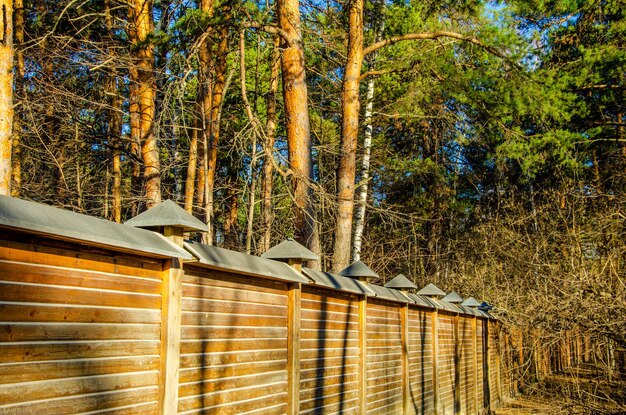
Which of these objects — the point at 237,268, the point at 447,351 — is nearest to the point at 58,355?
the point at 237,268

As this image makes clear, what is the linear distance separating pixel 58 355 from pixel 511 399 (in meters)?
16.5

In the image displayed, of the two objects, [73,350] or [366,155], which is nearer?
[73,350]

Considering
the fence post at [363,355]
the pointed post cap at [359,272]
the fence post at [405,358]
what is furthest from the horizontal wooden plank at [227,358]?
the fence post at [405,358]

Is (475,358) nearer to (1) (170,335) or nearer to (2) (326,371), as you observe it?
(2) (326,371)

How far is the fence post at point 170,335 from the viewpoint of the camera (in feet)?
12.1

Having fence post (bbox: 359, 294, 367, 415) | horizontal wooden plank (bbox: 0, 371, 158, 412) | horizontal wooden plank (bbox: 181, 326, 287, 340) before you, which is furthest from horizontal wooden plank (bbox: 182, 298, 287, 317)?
fence post (bbox: 359, 294, 367, 415)

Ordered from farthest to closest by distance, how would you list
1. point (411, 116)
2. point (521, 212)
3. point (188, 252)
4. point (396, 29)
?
point (521, 212) < point (396, 29) < point (411, 116) < point (188, 252)

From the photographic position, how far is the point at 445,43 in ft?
42.8

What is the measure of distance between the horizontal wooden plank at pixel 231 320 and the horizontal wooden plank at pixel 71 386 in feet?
1.72

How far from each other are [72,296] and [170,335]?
2.58ft

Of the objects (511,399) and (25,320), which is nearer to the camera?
(25,320)

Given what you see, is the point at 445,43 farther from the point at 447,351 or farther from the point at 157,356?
the point at 157,356

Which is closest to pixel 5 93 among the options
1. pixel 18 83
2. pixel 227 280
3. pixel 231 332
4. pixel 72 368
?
pixel 227 280

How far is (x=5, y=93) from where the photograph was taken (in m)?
6.96
